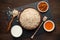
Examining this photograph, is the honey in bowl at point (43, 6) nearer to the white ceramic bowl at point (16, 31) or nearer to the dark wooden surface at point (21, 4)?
the dark wooden surface at point (21, 4)

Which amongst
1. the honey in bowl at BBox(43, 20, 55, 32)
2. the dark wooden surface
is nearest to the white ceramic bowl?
the dark wooden surface

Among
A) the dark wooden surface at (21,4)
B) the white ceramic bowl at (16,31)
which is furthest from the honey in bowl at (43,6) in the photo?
the white ceramic bowl at (16,31)

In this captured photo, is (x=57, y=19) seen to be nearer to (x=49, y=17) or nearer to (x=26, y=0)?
(x=49, y=17)

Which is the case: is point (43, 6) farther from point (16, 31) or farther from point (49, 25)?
point (16, 31)

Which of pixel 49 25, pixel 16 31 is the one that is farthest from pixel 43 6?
pixel 16 31

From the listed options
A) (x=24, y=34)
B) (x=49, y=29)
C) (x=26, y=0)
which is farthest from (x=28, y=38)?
(x=26, y=0)
